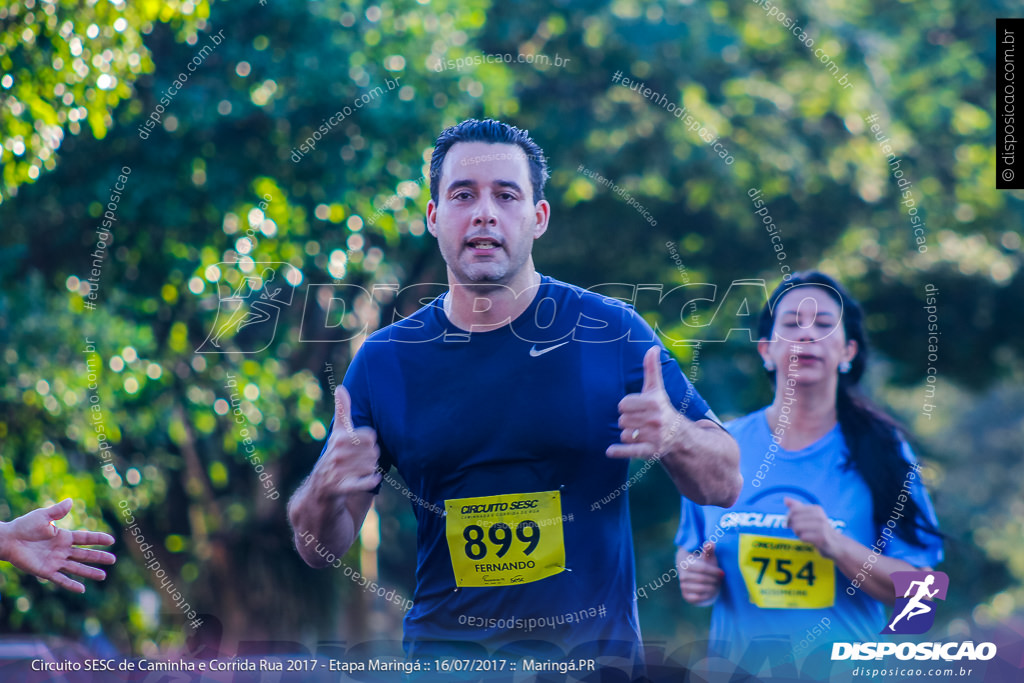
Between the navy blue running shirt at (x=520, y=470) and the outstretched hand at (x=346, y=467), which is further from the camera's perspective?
the navy blue running shirt at (x=520, y=470)

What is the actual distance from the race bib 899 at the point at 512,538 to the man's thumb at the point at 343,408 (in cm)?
39

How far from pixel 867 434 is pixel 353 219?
106 inches

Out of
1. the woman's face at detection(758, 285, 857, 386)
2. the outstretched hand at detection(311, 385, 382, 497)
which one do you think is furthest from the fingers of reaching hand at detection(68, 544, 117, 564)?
the woman's face at detection(758, 285, 857, 386)

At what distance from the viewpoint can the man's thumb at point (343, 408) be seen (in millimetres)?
2725

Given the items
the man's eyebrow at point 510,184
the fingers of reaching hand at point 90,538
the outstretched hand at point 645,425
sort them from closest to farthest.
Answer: the outstretched hand at point 645,425 → the fingers of reaching hand at point 90,538 → the man's eyebrow at point 510,184

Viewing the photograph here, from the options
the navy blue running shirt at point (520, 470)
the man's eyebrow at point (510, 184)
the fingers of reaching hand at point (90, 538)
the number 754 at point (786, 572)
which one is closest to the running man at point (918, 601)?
the number 754 at point (786, 572)

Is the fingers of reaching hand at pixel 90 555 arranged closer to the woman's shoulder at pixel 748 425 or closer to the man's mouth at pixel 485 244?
the man's mouth at pixel 485 244

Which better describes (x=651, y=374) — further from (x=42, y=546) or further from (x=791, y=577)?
(x=42, y=546)

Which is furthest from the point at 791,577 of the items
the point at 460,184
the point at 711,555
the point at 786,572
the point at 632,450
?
the point at 460,184

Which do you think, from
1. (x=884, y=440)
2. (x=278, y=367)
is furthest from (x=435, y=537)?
(x=278, y=367)

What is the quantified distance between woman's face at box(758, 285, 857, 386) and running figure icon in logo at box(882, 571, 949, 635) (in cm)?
66

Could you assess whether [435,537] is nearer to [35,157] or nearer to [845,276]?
[35,157]

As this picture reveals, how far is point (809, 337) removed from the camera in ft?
10.7

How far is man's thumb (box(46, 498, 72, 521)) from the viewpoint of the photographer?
2701 mm
